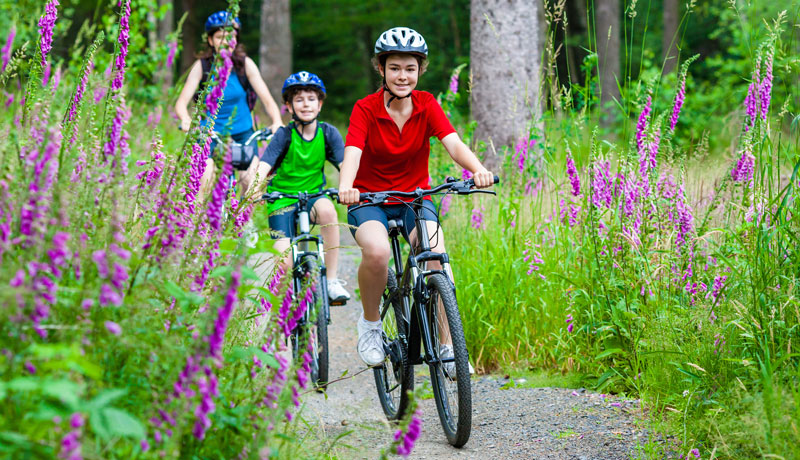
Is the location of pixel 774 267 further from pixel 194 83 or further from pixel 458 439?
pixel 194 83

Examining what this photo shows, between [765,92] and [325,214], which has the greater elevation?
[765,92]

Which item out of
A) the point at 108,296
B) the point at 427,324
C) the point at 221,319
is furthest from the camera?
the point at 427,324

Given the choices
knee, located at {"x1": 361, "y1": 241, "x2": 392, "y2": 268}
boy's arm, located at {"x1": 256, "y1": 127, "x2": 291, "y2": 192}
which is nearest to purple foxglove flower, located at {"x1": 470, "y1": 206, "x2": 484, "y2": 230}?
boy's arm, located at {"x1": 256, "y1": 127, "x2": 291, "y2": 192}

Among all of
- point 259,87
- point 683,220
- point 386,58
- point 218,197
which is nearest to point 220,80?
point 218,197

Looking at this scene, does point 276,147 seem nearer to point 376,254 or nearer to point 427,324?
point 376,254

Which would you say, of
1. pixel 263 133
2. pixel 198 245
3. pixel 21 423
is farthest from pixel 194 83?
pixel 21 423

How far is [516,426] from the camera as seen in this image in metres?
4.32

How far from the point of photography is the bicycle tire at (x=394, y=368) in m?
4.56

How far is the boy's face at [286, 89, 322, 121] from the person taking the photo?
5.93 meters

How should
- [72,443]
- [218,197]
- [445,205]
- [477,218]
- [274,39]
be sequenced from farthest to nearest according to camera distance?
[274,39]
[445,205]
[477,218]
[218,197]
[72,443]

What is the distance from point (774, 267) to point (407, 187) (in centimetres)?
212

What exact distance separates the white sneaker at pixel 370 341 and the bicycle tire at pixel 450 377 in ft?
1.83

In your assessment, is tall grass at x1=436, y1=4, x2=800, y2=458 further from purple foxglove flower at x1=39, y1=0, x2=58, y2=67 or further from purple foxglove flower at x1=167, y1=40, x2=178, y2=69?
purple foxglove flower at x1=167, y1=40, x2=178, y2=69

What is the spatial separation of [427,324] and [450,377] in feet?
0.98
